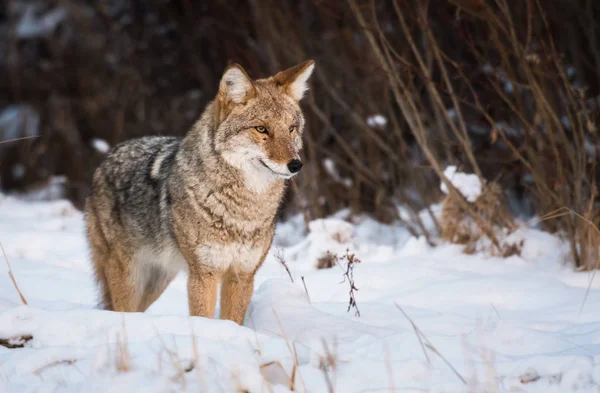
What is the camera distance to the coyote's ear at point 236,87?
4.43m

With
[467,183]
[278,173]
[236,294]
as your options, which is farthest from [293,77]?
[467,183]

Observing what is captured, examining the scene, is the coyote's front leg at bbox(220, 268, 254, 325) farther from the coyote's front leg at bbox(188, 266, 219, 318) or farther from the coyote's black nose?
the coyote's black nose

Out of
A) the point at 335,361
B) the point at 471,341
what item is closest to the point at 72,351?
the point at 335,361

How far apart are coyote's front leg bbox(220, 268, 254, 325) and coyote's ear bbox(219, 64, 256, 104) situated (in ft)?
3.50

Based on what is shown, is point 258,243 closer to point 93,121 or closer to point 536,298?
point 536,298

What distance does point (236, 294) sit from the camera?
4594 mm

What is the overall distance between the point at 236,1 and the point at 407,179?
11.4 ft

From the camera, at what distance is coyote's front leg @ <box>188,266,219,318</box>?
4.41m

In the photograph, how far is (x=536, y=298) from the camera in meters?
5.38

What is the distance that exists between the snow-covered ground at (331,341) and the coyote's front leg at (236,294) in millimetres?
126

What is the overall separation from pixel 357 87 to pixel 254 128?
4.73 m

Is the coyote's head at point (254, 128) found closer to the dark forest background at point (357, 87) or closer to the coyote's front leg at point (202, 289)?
the dark forest background at point (357, 87)

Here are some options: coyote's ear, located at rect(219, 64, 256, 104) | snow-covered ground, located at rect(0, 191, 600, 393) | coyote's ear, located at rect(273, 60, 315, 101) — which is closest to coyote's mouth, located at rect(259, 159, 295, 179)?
coyote's ear, located at rect(219, 64, 256, 104)

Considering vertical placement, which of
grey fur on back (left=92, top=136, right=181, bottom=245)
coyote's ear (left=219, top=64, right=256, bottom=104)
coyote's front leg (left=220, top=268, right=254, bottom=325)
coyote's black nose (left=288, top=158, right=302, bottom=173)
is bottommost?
coyote's front leg (left=220, top=268, right=254, bottom=325)
